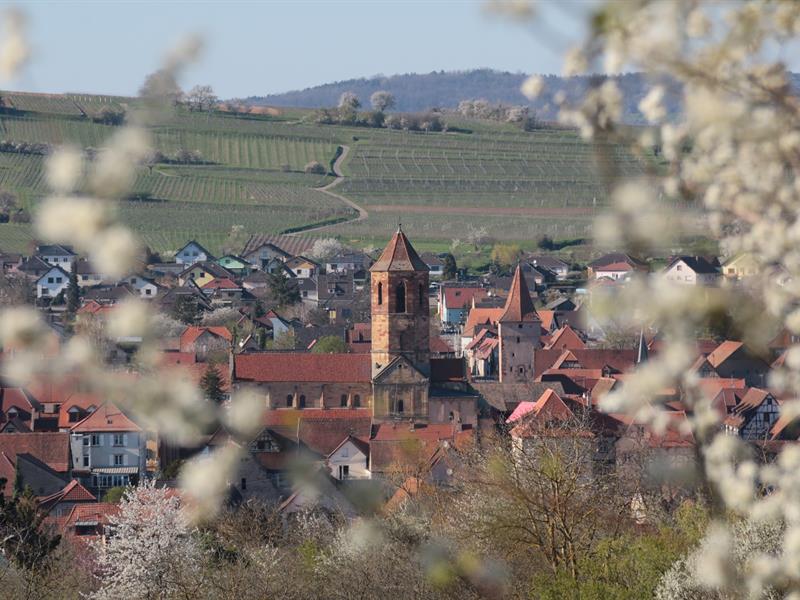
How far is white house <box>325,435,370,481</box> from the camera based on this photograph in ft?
109

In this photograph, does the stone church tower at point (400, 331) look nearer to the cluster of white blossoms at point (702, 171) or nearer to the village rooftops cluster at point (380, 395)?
the village rooftops cluster at point (380, 395)

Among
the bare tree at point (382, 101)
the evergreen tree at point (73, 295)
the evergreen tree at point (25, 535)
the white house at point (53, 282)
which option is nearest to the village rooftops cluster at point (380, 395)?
the evergreen tree at point (73, 295)

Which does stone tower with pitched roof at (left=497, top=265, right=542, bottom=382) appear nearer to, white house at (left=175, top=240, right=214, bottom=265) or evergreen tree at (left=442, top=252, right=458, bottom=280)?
evergreen tree at (left=442, top=252, right=458, bottom=280)

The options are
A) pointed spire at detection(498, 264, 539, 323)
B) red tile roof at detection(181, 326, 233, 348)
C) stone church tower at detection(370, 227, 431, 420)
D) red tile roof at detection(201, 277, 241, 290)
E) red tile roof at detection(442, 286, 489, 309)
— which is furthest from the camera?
red tile roof at detection(201, 277, 241, 290)

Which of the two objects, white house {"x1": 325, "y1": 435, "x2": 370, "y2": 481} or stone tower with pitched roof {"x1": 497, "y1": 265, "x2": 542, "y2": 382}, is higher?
stone tower with pitched roof {"x1": 497, "y1": 265, "x2": 542, "y2": 382}

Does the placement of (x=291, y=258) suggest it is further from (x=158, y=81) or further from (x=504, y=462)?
(x=158, y=81)

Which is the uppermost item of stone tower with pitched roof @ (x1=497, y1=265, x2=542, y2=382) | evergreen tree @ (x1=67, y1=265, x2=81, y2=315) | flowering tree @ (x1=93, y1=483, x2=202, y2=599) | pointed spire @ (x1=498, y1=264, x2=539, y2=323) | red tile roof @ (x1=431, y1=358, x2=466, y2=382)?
Result: evergreen tree @ (x1=67, y1=265, x2=81, y2=315)

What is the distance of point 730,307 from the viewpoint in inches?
130

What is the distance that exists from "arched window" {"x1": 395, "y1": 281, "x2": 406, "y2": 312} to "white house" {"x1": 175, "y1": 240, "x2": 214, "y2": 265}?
4500cm

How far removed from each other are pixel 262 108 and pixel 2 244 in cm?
5030

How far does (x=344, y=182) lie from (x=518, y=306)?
54754 mm

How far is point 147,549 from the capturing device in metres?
23.7

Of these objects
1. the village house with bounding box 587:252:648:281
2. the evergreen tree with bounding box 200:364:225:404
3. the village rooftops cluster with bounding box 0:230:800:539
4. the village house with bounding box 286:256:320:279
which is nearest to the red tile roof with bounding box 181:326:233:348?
the village rooftops cluster with bounding box 0:230:800:539

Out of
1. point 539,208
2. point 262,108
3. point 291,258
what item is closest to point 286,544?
point 291,258
